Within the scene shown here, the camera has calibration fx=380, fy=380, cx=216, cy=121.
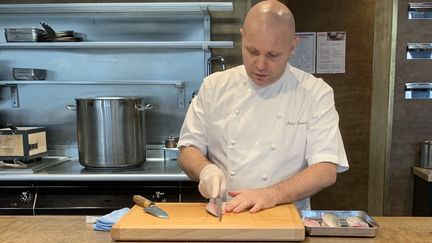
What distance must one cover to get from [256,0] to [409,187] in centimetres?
174

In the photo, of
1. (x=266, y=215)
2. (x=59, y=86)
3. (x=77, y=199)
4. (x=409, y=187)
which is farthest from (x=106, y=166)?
(x=409, y=187)

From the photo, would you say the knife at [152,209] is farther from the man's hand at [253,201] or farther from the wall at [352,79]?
the wall at [352,79]

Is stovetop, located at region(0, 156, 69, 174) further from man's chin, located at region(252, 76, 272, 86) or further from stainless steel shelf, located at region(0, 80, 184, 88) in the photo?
man's chin, located at region(252, 76, 272, 86)

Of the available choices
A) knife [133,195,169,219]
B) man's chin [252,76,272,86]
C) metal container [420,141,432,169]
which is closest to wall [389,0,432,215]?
metal container [420,141,432,169]

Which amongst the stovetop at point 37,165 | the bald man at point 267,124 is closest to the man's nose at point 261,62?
the bald man at point 267,124

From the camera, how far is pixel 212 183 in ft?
3.92

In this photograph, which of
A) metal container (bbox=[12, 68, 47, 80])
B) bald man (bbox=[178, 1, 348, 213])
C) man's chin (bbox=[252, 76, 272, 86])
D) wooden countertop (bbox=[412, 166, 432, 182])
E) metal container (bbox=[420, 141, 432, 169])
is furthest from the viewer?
metal container (bbox=[12, 68, 47, 80])

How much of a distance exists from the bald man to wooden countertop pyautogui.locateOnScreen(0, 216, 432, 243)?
0.79ft

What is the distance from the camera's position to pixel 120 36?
2875 millimetres

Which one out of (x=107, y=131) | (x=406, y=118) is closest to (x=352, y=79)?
(x=406, y=118)

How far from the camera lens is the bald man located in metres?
1.29

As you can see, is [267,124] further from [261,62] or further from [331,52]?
[331,52]

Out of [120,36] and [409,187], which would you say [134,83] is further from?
[409,187]

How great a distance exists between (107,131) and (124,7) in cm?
87
